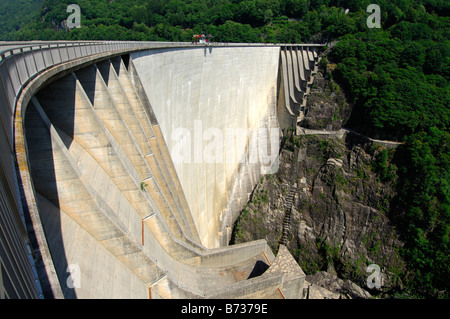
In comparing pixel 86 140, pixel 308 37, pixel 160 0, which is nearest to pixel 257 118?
pixel 308 37

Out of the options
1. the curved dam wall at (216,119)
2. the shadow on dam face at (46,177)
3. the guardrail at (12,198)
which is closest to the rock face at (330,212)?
the curved dam wall at (216,119)

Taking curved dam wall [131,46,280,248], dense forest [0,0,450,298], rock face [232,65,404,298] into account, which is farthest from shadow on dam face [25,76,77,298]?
dense forest [0,0,450,298]

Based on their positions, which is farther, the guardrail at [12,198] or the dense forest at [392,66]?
the dense forest at [392,66]

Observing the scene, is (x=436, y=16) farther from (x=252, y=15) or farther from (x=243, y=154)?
(x=243, y=154)

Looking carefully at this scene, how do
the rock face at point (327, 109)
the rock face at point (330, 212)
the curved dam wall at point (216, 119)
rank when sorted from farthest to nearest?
the rock face at point (327, 109), the rock face at point (330, 212), the curved dam wall at point (216, 119)

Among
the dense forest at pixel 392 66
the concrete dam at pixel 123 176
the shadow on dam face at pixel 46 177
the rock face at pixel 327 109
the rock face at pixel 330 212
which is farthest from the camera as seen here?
the rock face at pixel 327 109

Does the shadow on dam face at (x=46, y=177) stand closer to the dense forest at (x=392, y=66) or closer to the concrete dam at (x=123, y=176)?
the concrete dam at (x=123, y=176)
